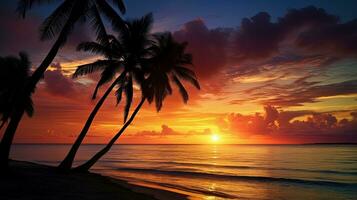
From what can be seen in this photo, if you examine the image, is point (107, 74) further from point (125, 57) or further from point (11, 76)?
point (11, 76)

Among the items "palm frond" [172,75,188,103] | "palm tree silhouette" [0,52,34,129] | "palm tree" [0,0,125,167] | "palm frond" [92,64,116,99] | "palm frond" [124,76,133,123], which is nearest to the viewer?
"palm tree" [0,0,125,167]

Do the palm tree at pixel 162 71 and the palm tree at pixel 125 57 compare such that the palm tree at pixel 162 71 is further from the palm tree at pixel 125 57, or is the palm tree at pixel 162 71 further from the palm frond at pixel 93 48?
the palm frond at pixel 93 48

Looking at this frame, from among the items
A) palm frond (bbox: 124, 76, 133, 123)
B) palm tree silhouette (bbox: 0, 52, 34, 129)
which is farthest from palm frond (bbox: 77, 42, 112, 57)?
palm tree silhouette (bbox: 0, 52, 34, 129)

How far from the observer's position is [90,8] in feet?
50.0

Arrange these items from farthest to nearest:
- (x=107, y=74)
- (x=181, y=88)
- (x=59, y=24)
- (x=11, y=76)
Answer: (x=11, y=76)
(x=181, y=88)
(x=107, y=74)
(x=59, y=24)

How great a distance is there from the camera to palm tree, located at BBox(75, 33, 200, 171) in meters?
21.6

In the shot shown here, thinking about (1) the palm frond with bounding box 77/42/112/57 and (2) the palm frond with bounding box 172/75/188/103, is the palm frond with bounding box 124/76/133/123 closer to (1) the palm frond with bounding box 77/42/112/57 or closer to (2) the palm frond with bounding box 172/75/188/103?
(1) the palm frond with bounding box 77/42/112/57

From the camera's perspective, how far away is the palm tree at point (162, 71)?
71.0 ft

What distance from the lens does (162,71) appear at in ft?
76.0

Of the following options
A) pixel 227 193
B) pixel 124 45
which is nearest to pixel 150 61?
pixel 124 45

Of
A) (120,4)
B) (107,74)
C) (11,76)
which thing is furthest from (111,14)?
(11,76)

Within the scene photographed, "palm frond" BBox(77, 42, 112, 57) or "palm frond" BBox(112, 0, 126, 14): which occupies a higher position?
"palm frond" BBox(112, 0, 126, 14)

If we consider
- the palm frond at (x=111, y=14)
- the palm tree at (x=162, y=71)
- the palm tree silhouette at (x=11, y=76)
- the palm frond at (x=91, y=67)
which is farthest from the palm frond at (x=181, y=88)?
the palm tree silhouette at (x=11, y=76)

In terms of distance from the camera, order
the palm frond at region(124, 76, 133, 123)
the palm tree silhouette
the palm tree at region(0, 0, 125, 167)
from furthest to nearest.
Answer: the palm tree silhouette, the palm frond at region(124, 76, 133, 123), the palm tree at region(0, 0, 125, 167)
